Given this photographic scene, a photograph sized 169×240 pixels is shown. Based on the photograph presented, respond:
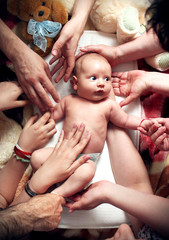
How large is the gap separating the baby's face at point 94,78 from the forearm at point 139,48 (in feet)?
0.50

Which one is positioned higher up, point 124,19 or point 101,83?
point 124,19

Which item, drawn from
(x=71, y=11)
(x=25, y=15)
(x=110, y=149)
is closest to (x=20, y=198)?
(x=110, y=149)

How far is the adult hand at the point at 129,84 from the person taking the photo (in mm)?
1061

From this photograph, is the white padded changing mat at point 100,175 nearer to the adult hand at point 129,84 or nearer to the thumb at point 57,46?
the adult hand at point 129,84

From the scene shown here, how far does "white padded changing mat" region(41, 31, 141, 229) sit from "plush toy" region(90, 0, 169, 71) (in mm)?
64

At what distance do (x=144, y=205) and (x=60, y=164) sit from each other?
359mm

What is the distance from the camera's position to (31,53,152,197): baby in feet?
3.26

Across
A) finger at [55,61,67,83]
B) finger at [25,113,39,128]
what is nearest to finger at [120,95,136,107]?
finger at [55,61,67,83]

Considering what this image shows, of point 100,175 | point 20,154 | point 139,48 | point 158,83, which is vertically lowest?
point 100,175

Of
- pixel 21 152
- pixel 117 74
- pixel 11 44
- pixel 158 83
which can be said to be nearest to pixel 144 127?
pixel 158 83

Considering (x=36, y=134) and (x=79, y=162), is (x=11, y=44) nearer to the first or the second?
(x=36, y=134)

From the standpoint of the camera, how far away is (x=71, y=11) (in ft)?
3.71

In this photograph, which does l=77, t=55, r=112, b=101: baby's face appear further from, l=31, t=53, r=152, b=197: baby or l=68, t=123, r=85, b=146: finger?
l=68, t=123, r=85, b=146: finger

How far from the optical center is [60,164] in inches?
36.6
